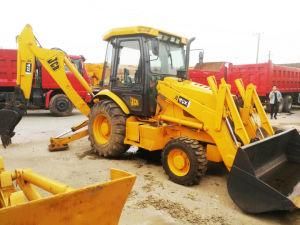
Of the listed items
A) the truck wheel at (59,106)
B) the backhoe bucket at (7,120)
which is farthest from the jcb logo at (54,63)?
the truck wheel at (59,106)

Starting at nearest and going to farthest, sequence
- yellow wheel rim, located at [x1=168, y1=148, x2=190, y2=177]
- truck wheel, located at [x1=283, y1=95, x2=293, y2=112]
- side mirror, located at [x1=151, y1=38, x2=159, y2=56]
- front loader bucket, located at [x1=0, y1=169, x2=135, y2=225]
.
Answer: front loader bucket, located at [x1=0, y1=169, x2=135, y2=225]
yellow wheel rim, located at [x1=168, y1=148, x2=190, y2=177]
side mirror, located at [x1=151, y1=38, x2=159, y2=56]
truck wheel, located at [x1=283, y1=95, x2=293, y2=112]

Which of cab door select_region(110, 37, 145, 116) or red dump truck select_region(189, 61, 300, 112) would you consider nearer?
cab door select_region(110, 37, 145, 116)

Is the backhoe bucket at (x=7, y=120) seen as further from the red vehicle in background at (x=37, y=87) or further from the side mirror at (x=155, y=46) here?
the red vehicle in background at (x=37, y=87)

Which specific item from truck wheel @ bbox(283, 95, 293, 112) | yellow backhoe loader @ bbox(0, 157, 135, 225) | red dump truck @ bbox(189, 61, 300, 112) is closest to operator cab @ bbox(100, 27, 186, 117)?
yellow backhoe loader @ bbox(0, 157, 135, 225)

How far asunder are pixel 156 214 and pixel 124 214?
0.37 m

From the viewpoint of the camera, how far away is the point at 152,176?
5.66 metres

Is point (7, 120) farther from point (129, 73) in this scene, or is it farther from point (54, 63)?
point (129, 73)

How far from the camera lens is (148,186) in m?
5.15

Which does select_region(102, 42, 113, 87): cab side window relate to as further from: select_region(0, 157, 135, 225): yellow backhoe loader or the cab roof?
select_region(0, 157, 135, 225): yellow backhoe loader

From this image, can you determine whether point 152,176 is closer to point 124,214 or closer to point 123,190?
point 124,214

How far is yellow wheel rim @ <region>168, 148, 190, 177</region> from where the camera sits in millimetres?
5250

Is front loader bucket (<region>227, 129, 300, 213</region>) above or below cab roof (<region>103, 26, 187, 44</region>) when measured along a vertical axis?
below

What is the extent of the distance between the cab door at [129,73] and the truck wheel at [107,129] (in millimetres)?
269

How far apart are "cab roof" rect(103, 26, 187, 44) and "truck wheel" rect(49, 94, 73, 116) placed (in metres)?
7.48
